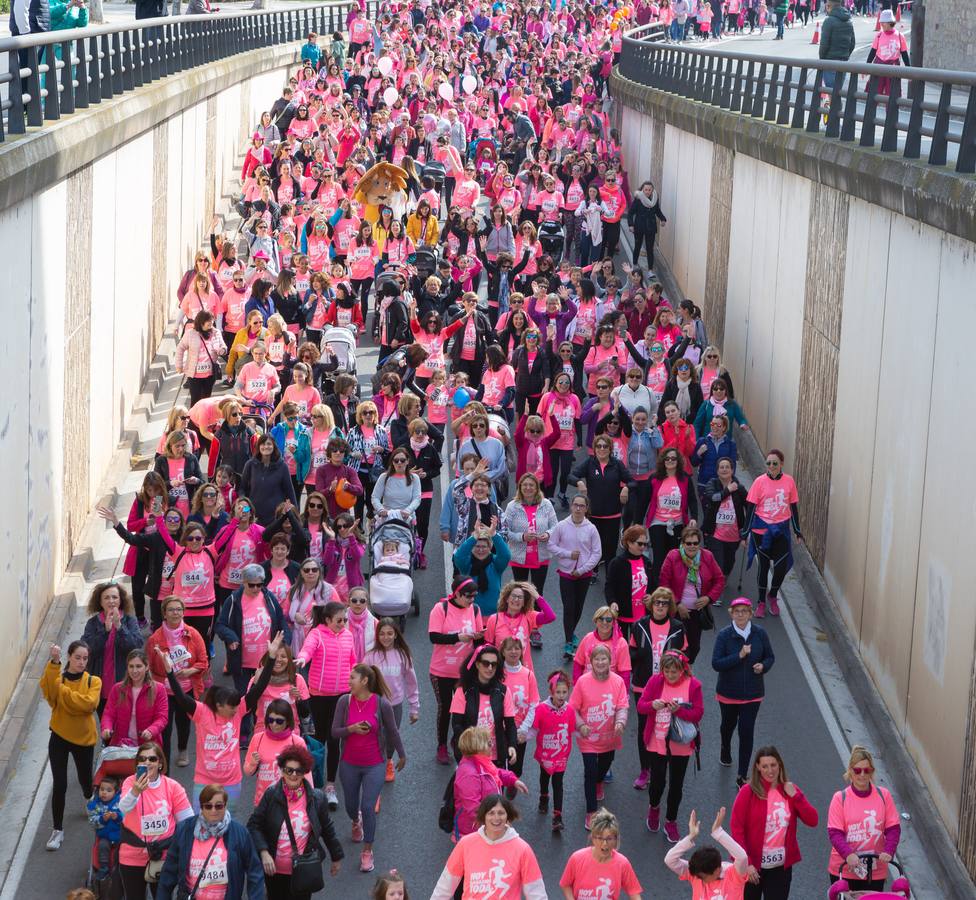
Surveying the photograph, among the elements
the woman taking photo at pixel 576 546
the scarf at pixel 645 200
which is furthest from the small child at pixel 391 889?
the scarf at pixel 645 200

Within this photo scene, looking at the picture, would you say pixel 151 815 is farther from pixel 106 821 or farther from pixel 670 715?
pixel 670 715

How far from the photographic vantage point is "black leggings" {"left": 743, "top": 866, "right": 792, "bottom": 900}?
1027cm

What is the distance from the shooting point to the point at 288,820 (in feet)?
32.0

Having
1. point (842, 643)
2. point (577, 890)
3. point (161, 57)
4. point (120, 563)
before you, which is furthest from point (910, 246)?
point (161, 57)

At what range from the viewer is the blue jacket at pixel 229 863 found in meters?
9.47

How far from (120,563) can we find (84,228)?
3.37 m

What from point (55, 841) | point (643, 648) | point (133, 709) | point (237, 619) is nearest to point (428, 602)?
point (237, 619)

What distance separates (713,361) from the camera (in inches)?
723

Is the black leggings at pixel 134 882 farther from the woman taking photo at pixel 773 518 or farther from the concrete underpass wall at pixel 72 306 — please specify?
the woman taking photo at pixel 773 518

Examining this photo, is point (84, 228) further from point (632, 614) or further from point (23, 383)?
point (632, 614)

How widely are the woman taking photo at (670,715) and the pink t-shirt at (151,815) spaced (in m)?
3.09

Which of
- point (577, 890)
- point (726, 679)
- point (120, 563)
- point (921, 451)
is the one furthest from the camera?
point (120, 563)

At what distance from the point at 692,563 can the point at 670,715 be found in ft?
7.21

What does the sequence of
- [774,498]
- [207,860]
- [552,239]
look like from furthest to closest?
[552,239]
[774,498]
[207,860]
